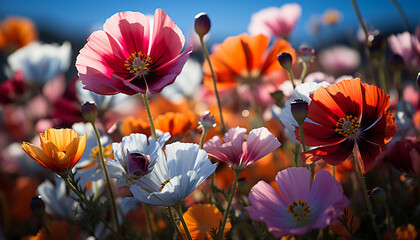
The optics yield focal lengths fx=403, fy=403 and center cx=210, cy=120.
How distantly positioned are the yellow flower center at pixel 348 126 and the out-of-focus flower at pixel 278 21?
706 mm

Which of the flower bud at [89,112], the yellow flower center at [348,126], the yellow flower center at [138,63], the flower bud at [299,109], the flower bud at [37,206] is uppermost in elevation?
the yellow flower center at [138,63]

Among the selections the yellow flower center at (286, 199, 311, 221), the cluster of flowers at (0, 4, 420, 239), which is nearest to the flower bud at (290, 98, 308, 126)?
the cluster of flowers at (0, 4, 420, 239)

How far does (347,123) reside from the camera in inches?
20.6

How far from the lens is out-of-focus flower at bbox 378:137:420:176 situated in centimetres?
61

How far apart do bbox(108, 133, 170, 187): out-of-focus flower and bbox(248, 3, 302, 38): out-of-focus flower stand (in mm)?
746

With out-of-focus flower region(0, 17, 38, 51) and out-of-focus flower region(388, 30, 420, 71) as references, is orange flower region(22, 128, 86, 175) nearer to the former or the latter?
out-of-focus flower region(388, 30, 420, 71)

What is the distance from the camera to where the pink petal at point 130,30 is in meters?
0.58

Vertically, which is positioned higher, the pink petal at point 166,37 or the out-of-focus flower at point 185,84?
the pink petal at point 166,37

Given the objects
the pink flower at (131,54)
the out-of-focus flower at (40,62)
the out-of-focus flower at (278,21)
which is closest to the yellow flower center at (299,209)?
the pink flower at (131,54)

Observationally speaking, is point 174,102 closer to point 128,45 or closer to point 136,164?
point 128,45

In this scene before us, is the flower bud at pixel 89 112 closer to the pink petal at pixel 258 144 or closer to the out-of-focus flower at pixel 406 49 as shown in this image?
the pink petal at pixel 258 144

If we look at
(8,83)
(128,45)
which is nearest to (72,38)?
(8,83)

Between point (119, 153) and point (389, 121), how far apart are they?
334mm

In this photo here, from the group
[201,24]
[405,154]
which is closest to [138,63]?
[201,24]
